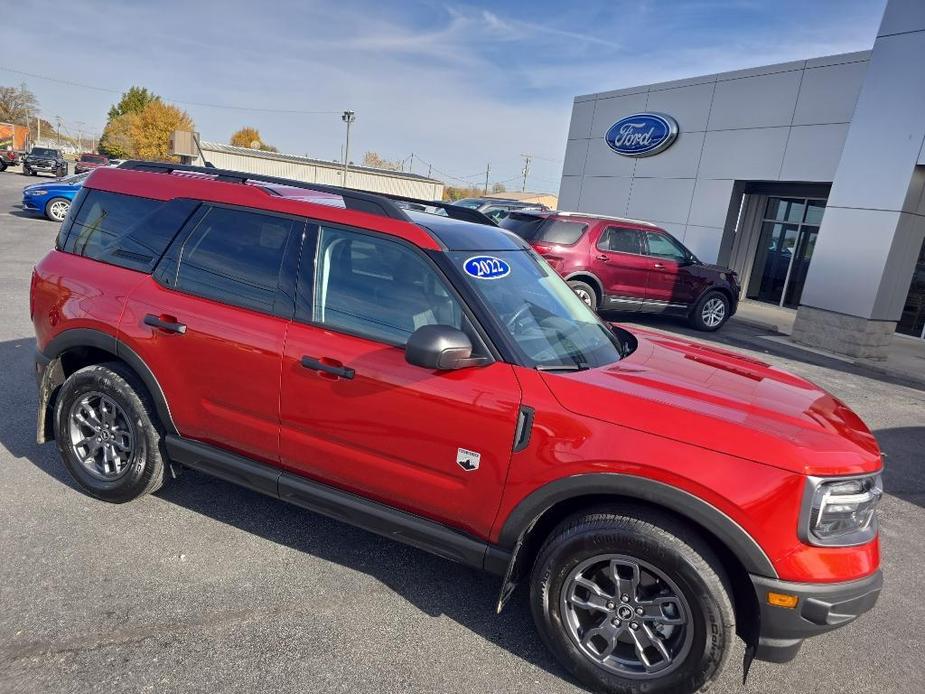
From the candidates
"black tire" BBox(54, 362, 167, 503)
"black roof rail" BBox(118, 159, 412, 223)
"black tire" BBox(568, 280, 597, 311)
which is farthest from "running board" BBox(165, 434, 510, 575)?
"black tire" BBox(568, 280, 597, 311)

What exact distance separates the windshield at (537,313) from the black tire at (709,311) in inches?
347

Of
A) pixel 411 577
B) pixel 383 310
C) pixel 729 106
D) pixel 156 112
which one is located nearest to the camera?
pixel 383 310

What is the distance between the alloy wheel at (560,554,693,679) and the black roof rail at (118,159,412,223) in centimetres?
183

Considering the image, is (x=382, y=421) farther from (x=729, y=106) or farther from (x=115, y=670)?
(x=729, y=106)

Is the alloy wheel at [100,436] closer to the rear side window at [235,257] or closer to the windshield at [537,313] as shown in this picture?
the rear side window at [235,257]

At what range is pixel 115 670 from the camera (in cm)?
235

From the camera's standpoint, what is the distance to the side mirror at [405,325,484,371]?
7.98 feet

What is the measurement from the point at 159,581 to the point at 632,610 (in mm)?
2182

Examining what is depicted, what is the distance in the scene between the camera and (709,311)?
11.6 m

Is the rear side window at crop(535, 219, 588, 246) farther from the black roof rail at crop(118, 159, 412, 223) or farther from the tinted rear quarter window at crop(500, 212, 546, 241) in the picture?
the black roof rail at crop(118, 159, 412, 223)

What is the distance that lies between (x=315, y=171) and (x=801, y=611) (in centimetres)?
5967

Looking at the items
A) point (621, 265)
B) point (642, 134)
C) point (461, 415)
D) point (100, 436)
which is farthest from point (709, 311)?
point (100, 436)

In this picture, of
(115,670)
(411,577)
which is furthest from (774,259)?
(115,670)

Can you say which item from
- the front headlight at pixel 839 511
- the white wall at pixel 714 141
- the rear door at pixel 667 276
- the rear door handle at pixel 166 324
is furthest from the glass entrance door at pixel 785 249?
the rear door handle at pixel 166 324
